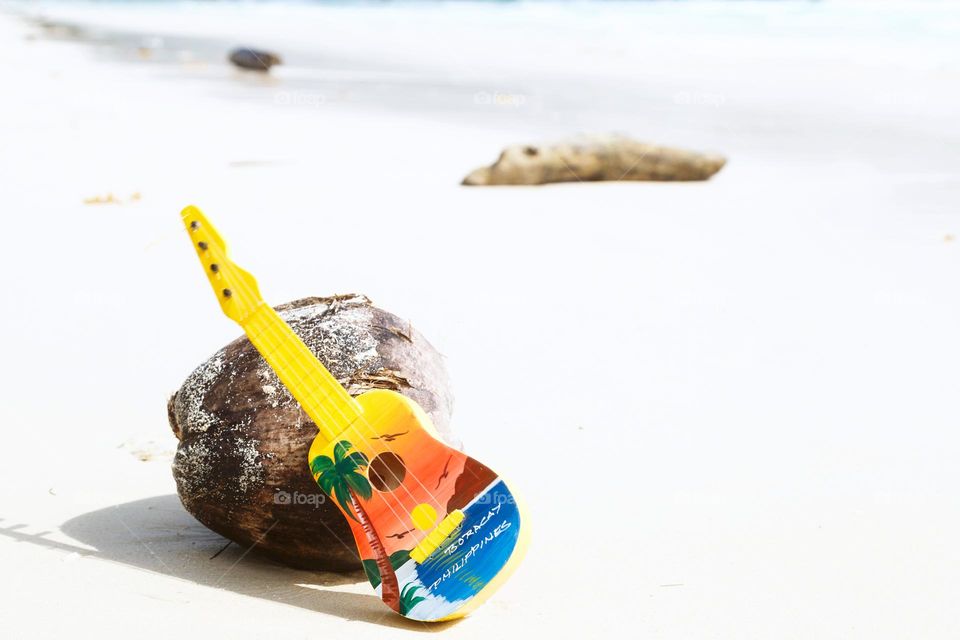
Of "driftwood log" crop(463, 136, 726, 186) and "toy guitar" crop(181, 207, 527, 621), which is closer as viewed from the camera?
"toy guitar" crop(181, 207, 527, 621)

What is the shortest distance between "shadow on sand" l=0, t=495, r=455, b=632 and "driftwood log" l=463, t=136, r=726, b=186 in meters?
7.42

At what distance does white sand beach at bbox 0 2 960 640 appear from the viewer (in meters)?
3.43

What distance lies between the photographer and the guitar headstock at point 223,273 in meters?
3.38

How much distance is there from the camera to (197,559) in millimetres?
3574

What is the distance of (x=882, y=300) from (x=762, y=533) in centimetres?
370

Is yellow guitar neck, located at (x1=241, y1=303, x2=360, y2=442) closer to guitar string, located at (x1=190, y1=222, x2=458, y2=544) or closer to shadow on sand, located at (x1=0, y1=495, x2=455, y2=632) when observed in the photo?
guitar string, located at (x1=190, y1=222, x2=458, y2=544)

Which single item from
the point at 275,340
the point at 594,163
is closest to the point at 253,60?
the point at 594,163

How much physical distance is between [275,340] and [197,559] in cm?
81

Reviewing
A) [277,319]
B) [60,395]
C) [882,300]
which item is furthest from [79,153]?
[277,319]

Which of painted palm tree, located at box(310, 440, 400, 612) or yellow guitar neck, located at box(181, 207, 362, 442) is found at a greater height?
yellow guitar neck, located at box(181, 207, 362, 442)

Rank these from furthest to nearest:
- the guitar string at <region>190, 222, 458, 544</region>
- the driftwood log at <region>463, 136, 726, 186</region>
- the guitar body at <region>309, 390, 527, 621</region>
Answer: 1. the driftwood log at <region>463, 136, 726, 186</region>
2. the guitar string at <region>190, 222, 458, 544</region>
3. the guitar body at <region>309, 390, 527, 621</region>

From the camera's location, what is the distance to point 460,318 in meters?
6.60

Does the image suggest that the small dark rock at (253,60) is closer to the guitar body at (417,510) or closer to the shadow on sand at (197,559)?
the shadow on sand at (197,559)

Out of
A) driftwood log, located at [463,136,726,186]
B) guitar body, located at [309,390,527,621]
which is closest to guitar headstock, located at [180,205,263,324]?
guitar body, located at [309,390,527,621]
